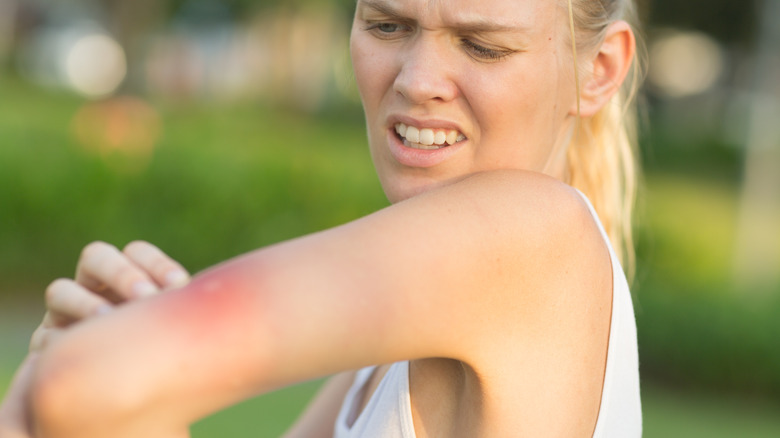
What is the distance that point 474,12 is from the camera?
1601mm

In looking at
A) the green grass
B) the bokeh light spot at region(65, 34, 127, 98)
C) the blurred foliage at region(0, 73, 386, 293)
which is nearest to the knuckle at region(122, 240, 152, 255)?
the green grass

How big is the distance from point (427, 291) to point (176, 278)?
321 mm

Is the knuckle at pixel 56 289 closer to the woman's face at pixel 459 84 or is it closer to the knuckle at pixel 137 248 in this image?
the knuckle at pixel 137 248

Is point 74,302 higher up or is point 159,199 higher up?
point 74,302

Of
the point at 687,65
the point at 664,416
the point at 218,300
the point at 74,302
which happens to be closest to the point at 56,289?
the point at 74,302

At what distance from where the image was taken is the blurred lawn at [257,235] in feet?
27.9

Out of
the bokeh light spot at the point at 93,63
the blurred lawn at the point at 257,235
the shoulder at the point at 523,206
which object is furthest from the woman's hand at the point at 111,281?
the bokeh light spot at the point at 93,63

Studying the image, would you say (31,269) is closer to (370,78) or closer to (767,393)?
(767,393)

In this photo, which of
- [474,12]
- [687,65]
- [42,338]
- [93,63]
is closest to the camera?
[42,338]

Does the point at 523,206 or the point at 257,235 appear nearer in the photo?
the point at 523,206

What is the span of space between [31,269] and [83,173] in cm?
103

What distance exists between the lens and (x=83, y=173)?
9.55 m

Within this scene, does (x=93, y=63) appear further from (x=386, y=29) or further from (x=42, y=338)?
(x=42, y=338)

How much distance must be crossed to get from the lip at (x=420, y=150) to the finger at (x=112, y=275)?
606 millimetres
